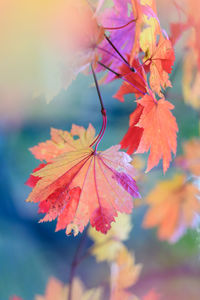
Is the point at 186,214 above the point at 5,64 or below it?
below

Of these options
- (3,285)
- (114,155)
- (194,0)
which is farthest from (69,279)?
(194,0)

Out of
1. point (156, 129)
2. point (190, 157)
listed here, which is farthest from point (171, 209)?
point (156, 129)

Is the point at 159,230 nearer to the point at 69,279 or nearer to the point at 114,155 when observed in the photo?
the point at 69,279

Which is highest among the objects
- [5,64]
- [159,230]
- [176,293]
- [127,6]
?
[5,64]

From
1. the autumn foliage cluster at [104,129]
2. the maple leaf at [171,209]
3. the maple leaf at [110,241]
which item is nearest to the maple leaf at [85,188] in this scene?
the autumn foliage cluster at [104,129]

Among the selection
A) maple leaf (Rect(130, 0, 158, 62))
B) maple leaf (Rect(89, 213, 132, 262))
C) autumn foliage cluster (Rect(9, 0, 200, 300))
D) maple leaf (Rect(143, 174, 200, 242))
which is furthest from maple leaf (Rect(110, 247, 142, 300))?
maple leaf (Rect(130, 0, 158, 62))

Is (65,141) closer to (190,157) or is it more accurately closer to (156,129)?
(156,129)
